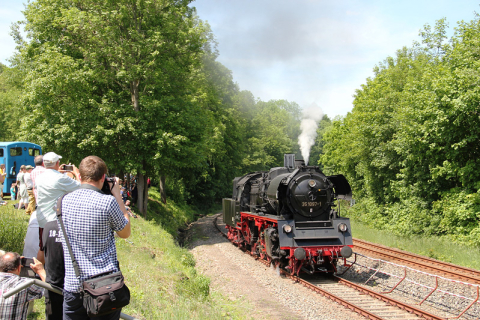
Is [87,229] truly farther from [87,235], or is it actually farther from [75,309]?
[75,309]

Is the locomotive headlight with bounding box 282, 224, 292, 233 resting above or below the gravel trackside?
above

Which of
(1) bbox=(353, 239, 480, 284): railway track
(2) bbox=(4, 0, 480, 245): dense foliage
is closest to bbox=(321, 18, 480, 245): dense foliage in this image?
(2) bbox=(4, 0, 480, 245): dense foliage

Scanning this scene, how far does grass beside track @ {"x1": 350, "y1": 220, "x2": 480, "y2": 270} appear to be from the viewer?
1295 cm

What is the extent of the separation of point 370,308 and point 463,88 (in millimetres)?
10498

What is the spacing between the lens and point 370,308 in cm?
834

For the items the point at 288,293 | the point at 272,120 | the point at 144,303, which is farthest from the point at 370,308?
the point at 272,120

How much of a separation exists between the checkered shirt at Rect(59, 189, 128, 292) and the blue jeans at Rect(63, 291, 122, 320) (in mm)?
64

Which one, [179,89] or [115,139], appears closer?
A: [115,139]

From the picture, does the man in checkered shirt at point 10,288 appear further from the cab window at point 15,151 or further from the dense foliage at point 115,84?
the cab window at point 15,151

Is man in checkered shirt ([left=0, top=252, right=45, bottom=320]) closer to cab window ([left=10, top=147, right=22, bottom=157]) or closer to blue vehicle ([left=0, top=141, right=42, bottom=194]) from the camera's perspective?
blue vehicle ([left=0, top=141, right=42, bottom=194])

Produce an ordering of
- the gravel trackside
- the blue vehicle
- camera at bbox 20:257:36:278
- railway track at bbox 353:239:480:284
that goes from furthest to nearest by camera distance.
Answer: the blue vehicle, railway track at bbox 353:239:480:284, the gravel trackside, camera at bbox 20:257:36:278

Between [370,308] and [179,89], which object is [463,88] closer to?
[370,308]

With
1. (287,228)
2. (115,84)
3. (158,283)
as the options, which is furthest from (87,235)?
(115,84)

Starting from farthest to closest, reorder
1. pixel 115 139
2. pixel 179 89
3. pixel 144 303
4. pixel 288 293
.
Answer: pixel 179 89 → pixel 115 139 → pixel 288 293 → pixel 144 303
